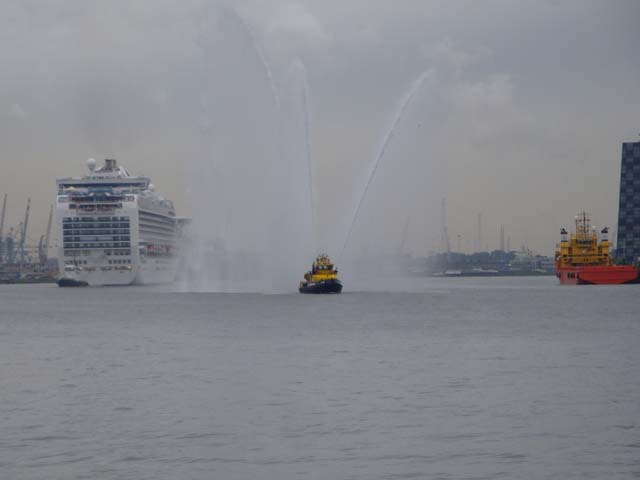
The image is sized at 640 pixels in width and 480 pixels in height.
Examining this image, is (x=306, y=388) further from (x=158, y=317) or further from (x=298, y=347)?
(x=158, y=317)

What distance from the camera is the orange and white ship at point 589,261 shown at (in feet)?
437

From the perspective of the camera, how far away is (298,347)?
1745 inches

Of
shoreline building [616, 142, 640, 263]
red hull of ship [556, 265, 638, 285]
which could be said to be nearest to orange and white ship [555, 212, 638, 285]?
red hull of ship [556, 265, 638, 285]

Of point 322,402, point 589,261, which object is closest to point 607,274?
point 589,261

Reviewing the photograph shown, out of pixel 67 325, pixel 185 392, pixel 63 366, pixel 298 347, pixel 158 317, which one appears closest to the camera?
pixel 185 392

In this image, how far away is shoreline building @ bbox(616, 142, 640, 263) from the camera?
168000mm

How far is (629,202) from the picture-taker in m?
168

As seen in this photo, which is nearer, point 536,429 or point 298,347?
point 536,429

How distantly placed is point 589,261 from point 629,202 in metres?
36.7

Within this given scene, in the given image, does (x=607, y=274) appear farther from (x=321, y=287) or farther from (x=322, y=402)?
(x=322, y=402)

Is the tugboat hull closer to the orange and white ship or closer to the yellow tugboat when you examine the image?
the yellow tugboat

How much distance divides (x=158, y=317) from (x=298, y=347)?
80.0 ft

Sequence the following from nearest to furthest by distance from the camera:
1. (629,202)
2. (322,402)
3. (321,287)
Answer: (322,402)
(321,287)
(629,202)

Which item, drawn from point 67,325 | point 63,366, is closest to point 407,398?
point 63,366
